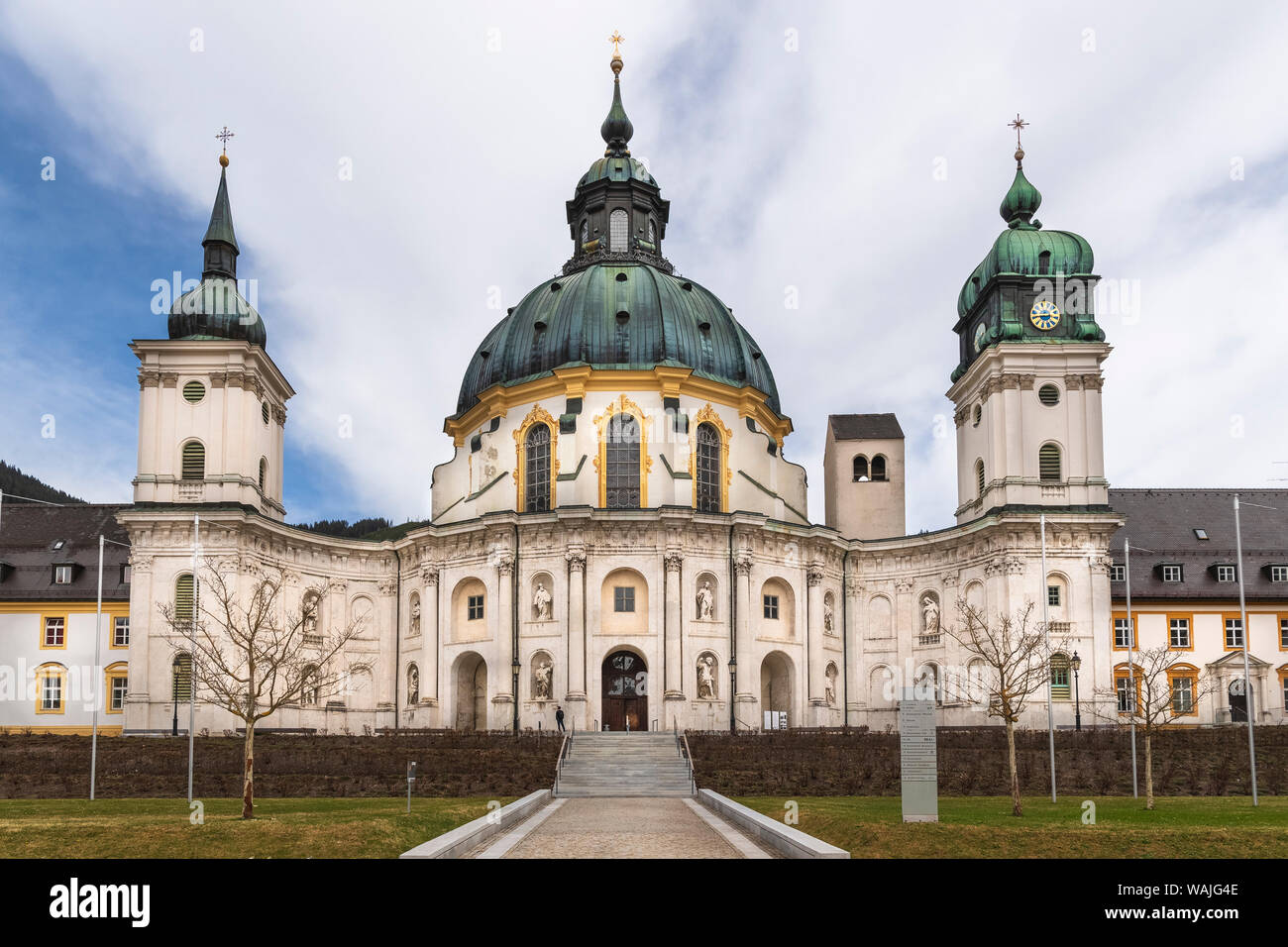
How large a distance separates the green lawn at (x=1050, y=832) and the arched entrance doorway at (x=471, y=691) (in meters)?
37.6

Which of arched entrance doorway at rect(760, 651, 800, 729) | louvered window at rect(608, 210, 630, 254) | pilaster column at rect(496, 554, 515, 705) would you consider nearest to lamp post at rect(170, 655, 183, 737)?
pilaster column at rect(496, 554, 515, 705)

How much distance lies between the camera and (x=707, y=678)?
65.2 meters

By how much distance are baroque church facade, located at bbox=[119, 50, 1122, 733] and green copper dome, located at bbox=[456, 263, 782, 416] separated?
0.63ft

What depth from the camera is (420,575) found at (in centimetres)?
7044

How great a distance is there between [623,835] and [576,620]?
3919 cm

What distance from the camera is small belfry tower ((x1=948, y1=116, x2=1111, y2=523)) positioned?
221 feet

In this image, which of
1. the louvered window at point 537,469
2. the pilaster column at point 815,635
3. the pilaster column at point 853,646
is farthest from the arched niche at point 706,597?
Result: the pilaster column at point 853,646

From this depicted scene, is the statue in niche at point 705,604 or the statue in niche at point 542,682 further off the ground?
the statue in niche at point 705,604

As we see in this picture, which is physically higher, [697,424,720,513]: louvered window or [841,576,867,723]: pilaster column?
[697,424,720,513]: louvered window

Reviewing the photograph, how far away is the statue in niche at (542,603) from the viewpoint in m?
65.6

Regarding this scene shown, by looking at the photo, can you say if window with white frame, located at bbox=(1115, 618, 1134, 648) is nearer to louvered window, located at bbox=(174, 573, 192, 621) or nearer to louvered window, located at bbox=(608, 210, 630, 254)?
louvered window, located at bbox=(608, 210, 630, 254)

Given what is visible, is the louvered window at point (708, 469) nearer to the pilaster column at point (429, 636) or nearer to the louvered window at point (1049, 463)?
the pilaster column at point (429, 636)
